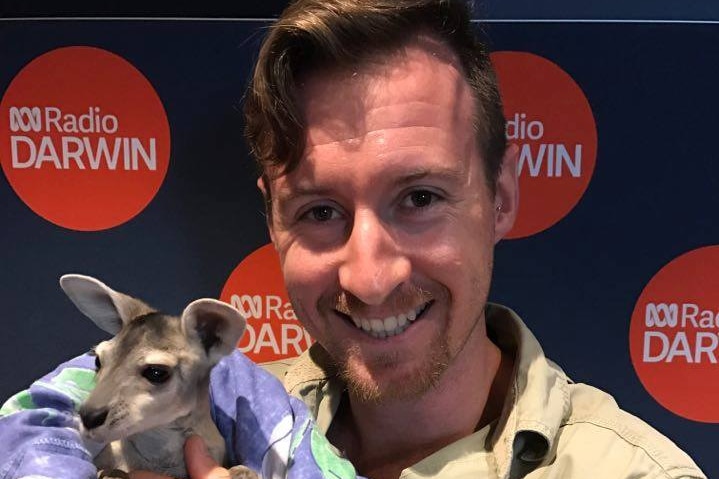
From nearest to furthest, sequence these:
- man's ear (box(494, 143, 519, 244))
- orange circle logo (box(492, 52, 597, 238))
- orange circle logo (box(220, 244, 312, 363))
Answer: man's ear (box(494, 143, 519, 244)) < orange circle logo (box(492, 52, 597, 238)) < orange circle logo (box(220, 244, 312, 363))

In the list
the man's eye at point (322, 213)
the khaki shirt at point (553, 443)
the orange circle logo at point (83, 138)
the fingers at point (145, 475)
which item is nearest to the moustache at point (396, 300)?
the man's eye at point (322, 213)

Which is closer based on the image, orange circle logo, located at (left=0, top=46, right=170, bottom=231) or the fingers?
the fingers

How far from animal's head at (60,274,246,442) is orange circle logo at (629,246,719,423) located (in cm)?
91

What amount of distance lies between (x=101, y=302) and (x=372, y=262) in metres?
0.39

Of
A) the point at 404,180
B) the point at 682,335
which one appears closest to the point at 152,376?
the point at 404,180

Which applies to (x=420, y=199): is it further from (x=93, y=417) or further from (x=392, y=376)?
(x=93, y=417)

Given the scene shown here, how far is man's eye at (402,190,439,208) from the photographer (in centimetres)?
98

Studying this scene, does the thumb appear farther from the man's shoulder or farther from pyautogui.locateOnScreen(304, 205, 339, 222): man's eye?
the man's shoulder

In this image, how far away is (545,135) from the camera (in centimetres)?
136

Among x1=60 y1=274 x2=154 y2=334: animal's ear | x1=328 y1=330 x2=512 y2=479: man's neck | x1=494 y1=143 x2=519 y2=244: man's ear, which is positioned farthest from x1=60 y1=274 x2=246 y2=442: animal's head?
x1=494 y1=143 x2=519 y2=244: man's ear

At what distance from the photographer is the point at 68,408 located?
95cm

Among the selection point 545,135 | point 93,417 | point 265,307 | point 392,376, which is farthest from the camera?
point 265,307

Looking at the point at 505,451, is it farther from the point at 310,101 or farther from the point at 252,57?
the point at 252,57

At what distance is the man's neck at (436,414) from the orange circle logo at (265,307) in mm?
320
